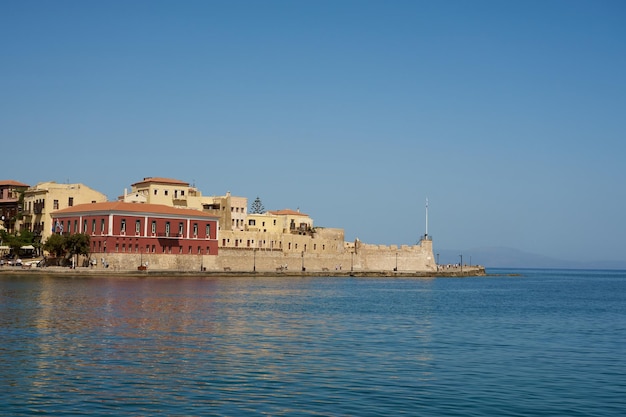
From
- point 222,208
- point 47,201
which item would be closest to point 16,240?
point 47,201

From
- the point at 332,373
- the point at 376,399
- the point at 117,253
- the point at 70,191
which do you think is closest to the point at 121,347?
the point at 332,373

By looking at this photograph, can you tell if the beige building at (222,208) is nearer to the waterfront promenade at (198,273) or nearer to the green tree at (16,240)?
the waterfront promenade at (198,273)

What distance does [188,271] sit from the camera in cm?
9238

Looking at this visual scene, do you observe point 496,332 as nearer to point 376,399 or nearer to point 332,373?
point 332,373

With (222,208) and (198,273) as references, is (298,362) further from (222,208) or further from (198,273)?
(222,208)

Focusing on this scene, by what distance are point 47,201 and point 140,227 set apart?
1541 centimetres

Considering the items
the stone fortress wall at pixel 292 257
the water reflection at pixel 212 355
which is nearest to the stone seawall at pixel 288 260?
the stone fortress wall at pixel 292 257

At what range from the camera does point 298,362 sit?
2494 centimetres

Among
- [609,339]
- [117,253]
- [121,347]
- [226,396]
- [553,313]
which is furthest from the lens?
[117,253]

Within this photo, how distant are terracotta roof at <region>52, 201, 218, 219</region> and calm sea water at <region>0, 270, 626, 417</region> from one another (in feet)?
143

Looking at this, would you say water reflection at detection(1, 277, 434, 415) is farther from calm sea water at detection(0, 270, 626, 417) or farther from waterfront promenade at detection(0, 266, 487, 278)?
waterfront promenade at detection(0, 266, 487, 278)

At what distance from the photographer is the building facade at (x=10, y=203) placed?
103 m

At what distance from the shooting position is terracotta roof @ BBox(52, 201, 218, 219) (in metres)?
89.2

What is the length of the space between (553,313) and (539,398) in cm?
3132
